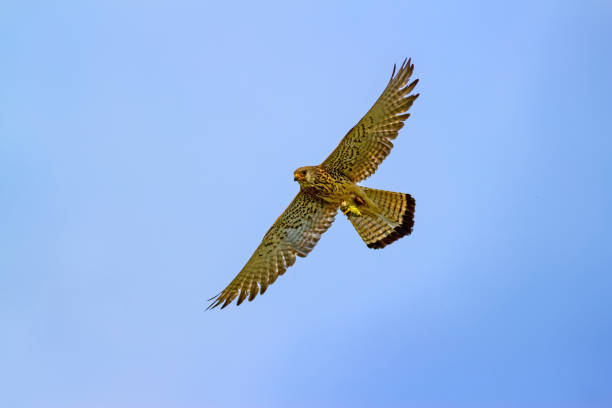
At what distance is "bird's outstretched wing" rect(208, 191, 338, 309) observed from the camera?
1245 centimetres

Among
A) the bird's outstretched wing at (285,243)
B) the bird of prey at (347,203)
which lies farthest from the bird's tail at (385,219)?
the bird's outstretched wing at (285,243)

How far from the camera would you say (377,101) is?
11844 millimetres

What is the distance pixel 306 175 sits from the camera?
39.4 ft

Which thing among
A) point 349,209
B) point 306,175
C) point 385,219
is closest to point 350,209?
point 349,209

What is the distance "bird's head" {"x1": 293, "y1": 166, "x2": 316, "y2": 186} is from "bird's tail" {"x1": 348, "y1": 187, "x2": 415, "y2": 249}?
769 mm

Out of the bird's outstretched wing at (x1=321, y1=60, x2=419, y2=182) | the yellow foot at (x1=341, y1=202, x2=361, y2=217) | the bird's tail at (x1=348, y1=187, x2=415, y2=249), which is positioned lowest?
the bird's tail at (x1=348, y1=187, x2=415, y2=249)

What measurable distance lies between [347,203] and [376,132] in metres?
1.17

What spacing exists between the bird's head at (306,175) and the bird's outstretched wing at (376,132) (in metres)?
0.30

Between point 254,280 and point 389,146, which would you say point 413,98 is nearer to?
point 389,146

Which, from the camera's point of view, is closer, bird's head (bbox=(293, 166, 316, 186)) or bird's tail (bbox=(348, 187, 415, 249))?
bird's head (bbox=(293, 166, 316, 186))

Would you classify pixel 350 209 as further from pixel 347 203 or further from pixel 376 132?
pixel 376 132

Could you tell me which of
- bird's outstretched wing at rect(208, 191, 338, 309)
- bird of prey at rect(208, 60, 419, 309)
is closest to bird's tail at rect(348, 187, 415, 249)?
bird of prey at rect(208, 60, 419, 309)

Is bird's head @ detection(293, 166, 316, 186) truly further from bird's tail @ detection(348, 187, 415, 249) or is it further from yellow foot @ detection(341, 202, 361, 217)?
bird's tail @ detection(348, 187, 415, 249)

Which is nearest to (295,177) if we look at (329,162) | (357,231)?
(329,162)
